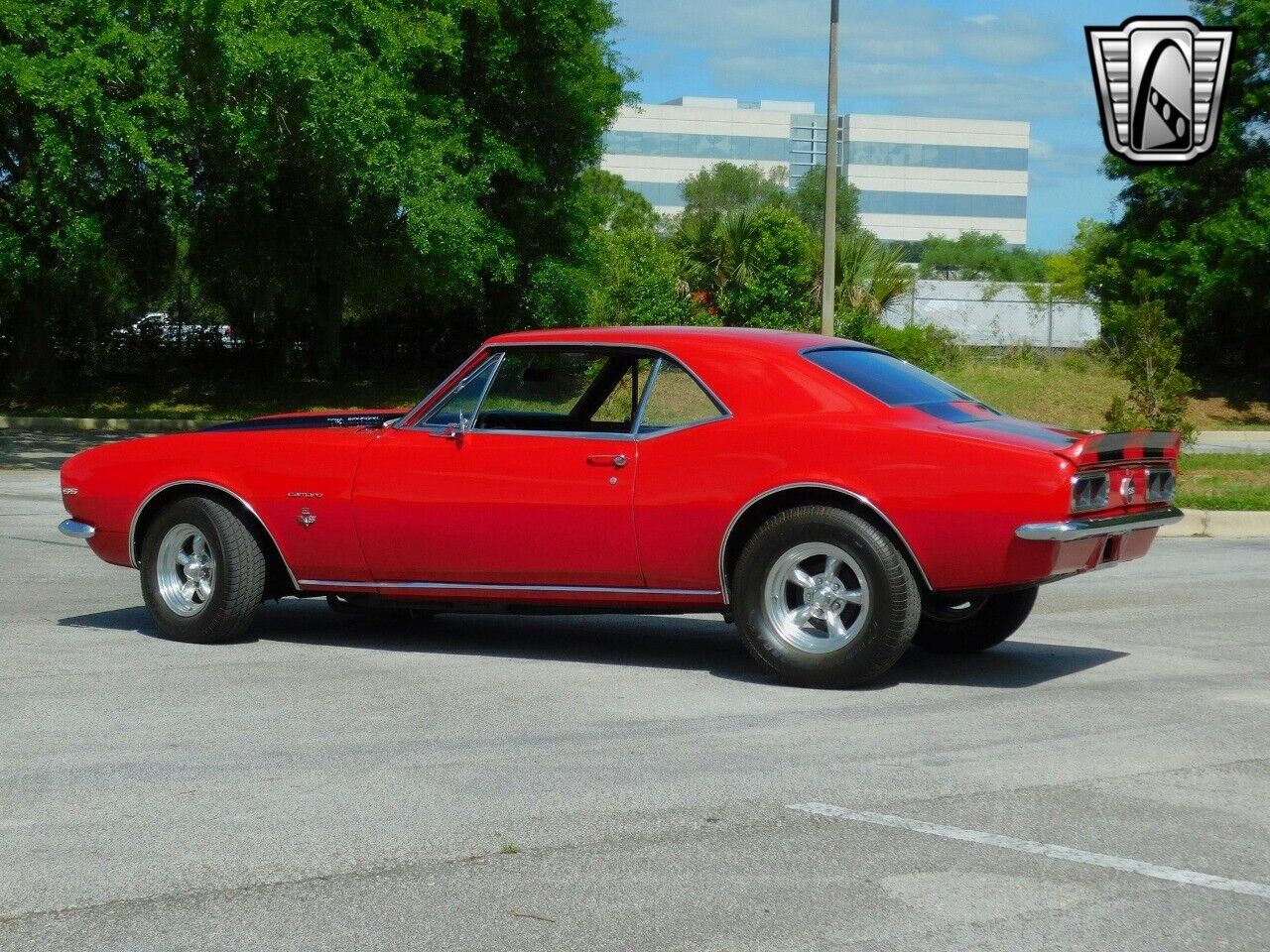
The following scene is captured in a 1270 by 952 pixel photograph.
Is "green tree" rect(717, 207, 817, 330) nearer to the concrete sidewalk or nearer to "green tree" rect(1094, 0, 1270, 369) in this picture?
"green tree" rect(1094, 0, 1270, 369)

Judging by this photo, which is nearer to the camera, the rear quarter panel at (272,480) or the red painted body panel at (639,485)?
the red painted body panel at (639,485)

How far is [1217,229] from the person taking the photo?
116 feet

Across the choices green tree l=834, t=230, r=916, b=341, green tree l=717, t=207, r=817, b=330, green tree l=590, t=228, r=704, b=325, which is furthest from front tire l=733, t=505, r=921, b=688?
green tree l=834, t=230, r=916, b=341

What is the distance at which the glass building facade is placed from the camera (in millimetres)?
114938

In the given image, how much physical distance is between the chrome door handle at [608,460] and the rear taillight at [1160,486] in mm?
2328

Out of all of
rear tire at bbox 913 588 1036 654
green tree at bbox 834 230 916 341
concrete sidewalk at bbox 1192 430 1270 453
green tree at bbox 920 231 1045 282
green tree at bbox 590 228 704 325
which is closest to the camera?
rear tire at bbox 913 588 1036 654

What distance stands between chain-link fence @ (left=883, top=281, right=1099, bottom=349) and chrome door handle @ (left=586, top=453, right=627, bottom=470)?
30.7 meters

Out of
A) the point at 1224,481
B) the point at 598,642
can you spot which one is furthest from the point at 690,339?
the point at 1224,481

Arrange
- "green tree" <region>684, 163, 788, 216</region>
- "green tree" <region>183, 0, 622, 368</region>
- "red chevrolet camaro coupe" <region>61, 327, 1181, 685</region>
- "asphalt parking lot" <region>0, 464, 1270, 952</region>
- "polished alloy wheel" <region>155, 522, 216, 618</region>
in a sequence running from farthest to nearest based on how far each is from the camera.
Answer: "green tree" <region>684, 163, 788, 216</region> < "green tree" <region>183, 0, 622, 368</region> < "polished alloy wheel" <region>155, 522, 216, 618</region> < "red chevrolet camaro coupe" <region>61, 327, 1181, 685</region> < "asphalt parking lot" <region>0, 464, 1270, 952</region>

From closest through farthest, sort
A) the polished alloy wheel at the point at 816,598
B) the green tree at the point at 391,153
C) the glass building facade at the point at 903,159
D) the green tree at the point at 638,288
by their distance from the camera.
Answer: the polished alloy wheel at the point at 816,598
the green tree at the point at 391,153
the green tree at the point at 638,288
the glass building facade at the point at 903,159

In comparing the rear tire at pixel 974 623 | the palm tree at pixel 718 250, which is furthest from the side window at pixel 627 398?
the palm tree at pixel 718 250

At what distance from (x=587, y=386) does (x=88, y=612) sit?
3.43 metres

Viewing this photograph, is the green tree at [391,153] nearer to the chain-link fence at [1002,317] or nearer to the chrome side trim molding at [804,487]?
the chain-link fence at [1002,317]

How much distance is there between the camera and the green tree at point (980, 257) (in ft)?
324
